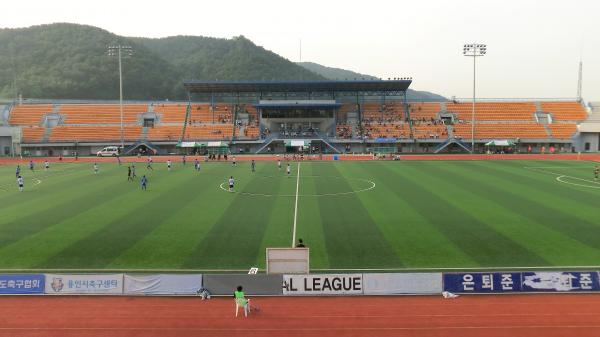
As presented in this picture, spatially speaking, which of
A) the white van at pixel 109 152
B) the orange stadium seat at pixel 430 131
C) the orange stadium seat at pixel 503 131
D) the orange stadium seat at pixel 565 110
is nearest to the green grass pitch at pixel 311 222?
the white van at pixel 109 152

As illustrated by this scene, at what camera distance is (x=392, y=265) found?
739 inches

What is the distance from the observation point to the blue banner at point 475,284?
1606cm

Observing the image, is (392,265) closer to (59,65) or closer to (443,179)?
(443,179)

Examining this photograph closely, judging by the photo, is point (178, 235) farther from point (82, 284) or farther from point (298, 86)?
point (298, 86)

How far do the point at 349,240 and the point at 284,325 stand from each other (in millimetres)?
8614

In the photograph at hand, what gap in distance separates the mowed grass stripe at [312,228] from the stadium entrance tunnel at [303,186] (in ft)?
2.77

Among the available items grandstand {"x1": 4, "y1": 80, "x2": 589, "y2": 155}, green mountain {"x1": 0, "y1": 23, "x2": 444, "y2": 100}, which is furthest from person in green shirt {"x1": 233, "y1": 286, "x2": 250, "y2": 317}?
green mountain {"x1": 0, "y1": 23, "x2": 444, "y2": 100}

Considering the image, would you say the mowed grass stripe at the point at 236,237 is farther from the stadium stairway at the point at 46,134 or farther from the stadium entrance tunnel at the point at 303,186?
the stadium stairway at the point at 46,134

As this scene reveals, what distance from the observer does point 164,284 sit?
1620cm

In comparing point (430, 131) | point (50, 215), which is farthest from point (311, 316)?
point (430, 131)

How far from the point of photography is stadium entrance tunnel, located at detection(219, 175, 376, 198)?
35.1 meters

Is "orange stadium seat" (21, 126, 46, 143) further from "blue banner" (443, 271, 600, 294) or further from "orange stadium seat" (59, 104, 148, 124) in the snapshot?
"blue banner" (443, 271, 600, 294)

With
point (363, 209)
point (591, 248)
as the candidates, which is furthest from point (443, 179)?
point (591, 248)

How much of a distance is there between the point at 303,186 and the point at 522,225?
1831cm
